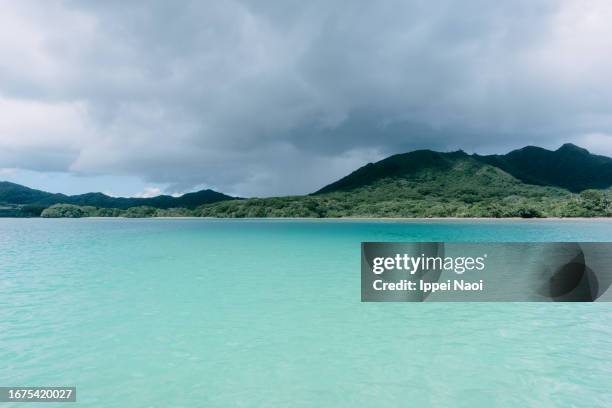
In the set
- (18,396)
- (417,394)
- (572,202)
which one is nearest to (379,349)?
(417,394)

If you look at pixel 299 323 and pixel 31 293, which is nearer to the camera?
pixel 299 323

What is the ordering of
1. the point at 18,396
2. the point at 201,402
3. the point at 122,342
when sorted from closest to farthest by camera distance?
the point at 201,402 → the point at 18,396 → the point at 122,342

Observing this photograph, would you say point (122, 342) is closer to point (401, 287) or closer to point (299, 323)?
point (299, 323)

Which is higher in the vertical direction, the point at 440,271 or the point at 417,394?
the point at 440,271

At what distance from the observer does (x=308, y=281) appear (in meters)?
18.0

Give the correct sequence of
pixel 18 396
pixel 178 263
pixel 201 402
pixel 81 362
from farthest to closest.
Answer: pixel 178 263 < pixel 81 362 < pixel 18 396 < pixel 201 402

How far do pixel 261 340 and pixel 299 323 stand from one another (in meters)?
1.80

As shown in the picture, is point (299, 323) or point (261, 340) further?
point (299, 323)

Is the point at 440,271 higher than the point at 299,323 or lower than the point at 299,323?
higher

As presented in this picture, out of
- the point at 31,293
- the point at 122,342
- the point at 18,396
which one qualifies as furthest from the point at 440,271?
the point at 31,293

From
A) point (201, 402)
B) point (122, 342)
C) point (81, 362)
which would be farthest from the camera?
point (122, 342)

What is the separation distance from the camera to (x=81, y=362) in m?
7.98

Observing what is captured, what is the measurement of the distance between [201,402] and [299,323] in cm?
498

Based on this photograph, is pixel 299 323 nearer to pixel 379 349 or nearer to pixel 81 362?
pixel 379 349
